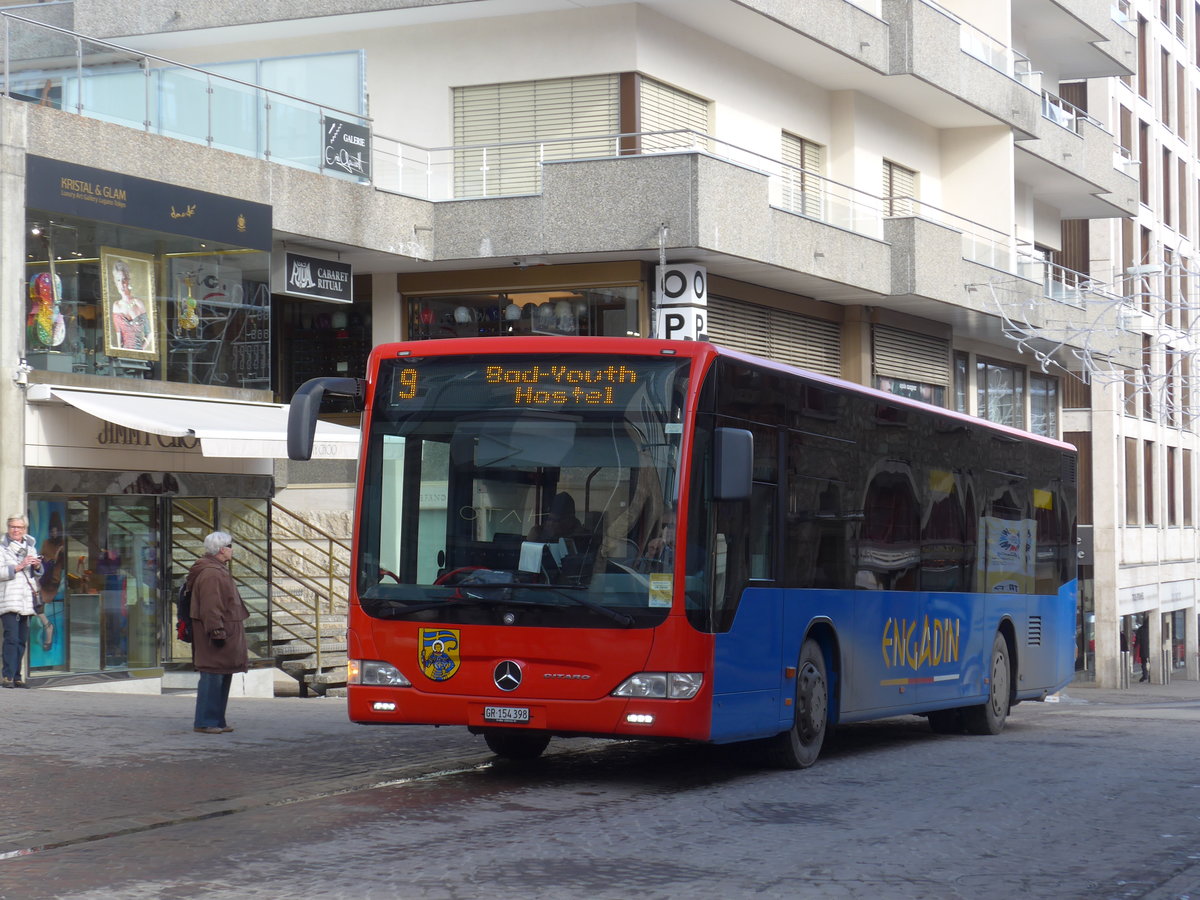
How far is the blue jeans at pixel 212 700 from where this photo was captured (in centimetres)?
1473

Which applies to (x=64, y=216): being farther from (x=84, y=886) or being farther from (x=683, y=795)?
(x=84, y=886)

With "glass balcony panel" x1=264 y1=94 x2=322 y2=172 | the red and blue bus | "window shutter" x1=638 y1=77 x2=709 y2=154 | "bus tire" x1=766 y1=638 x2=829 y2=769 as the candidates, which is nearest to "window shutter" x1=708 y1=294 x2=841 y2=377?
"window shutter" x1=638 y1=77 x2=709 y2=154

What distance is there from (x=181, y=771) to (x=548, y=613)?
2.92 m

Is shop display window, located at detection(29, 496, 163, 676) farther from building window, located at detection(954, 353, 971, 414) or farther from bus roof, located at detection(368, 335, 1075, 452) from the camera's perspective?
building window, located at detection(954, 353, 971, 414)

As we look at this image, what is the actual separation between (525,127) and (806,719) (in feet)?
52.4

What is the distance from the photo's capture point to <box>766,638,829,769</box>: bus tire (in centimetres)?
1290

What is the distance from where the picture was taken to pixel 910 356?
33.9 metres

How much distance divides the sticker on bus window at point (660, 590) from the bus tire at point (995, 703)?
24.7ft

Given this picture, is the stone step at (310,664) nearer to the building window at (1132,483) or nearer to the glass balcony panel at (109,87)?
the glass balcony panel at (109,87)

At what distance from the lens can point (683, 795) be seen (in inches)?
448

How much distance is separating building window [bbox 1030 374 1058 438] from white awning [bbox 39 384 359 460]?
24504mm

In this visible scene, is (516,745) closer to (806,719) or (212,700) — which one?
(806,719)

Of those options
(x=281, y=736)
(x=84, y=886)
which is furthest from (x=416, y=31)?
(x=84, y=886)

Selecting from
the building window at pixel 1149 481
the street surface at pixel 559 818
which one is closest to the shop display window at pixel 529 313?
the street surface at pixel 559 818
